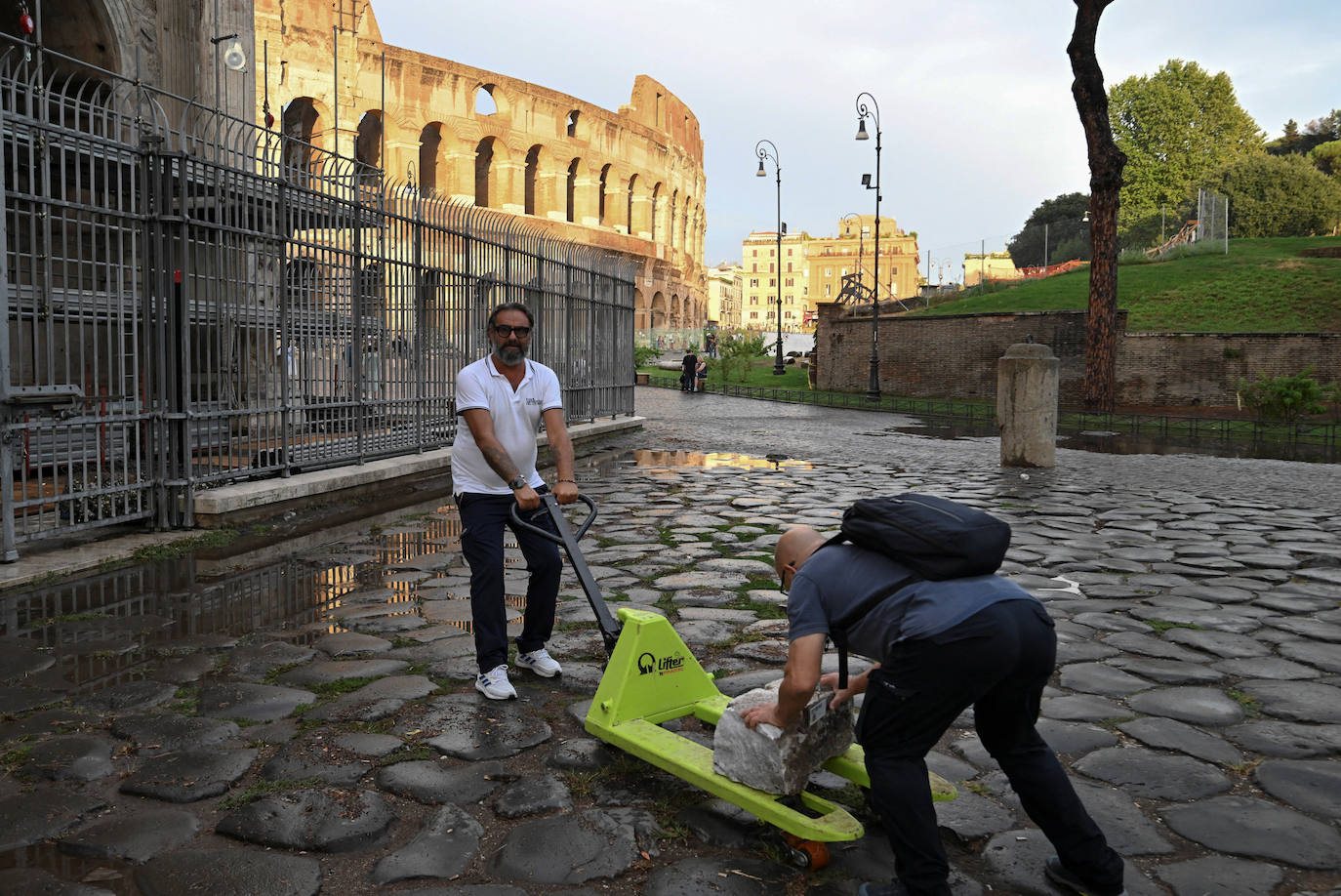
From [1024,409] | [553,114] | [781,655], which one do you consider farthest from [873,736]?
[553,114]

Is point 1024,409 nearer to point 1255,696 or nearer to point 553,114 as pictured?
point 1255,696

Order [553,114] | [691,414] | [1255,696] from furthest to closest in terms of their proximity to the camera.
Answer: [553,114] → [691,414] → [1255,696]

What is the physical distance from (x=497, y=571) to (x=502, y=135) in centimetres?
4436

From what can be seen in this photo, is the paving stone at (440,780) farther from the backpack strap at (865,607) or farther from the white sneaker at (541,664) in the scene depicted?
the backpack strap at (865,607)

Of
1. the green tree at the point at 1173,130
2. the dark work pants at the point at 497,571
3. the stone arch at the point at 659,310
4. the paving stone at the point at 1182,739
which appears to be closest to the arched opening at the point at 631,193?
the stone arch at the point at 659,310

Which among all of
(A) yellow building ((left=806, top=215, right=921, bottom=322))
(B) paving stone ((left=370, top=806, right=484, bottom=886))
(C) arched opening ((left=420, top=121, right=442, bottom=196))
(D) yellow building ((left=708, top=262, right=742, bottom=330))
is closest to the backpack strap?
(B) paving stone ((left=370, top=806, right=484, bottom=886))

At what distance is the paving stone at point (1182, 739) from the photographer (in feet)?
10.9

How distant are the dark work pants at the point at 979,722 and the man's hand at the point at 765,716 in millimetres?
211

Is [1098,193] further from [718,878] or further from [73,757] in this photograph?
[73,757]

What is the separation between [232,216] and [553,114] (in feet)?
137

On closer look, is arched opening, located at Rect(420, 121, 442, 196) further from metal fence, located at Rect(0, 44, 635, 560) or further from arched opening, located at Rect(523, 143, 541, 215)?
metal fence, located at Rect(0, 44, 635, 560)

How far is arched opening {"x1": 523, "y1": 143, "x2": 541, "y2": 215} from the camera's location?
48191 millimetres

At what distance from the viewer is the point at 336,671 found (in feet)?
13.6

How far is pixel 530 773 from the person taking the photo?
3.15 meters
